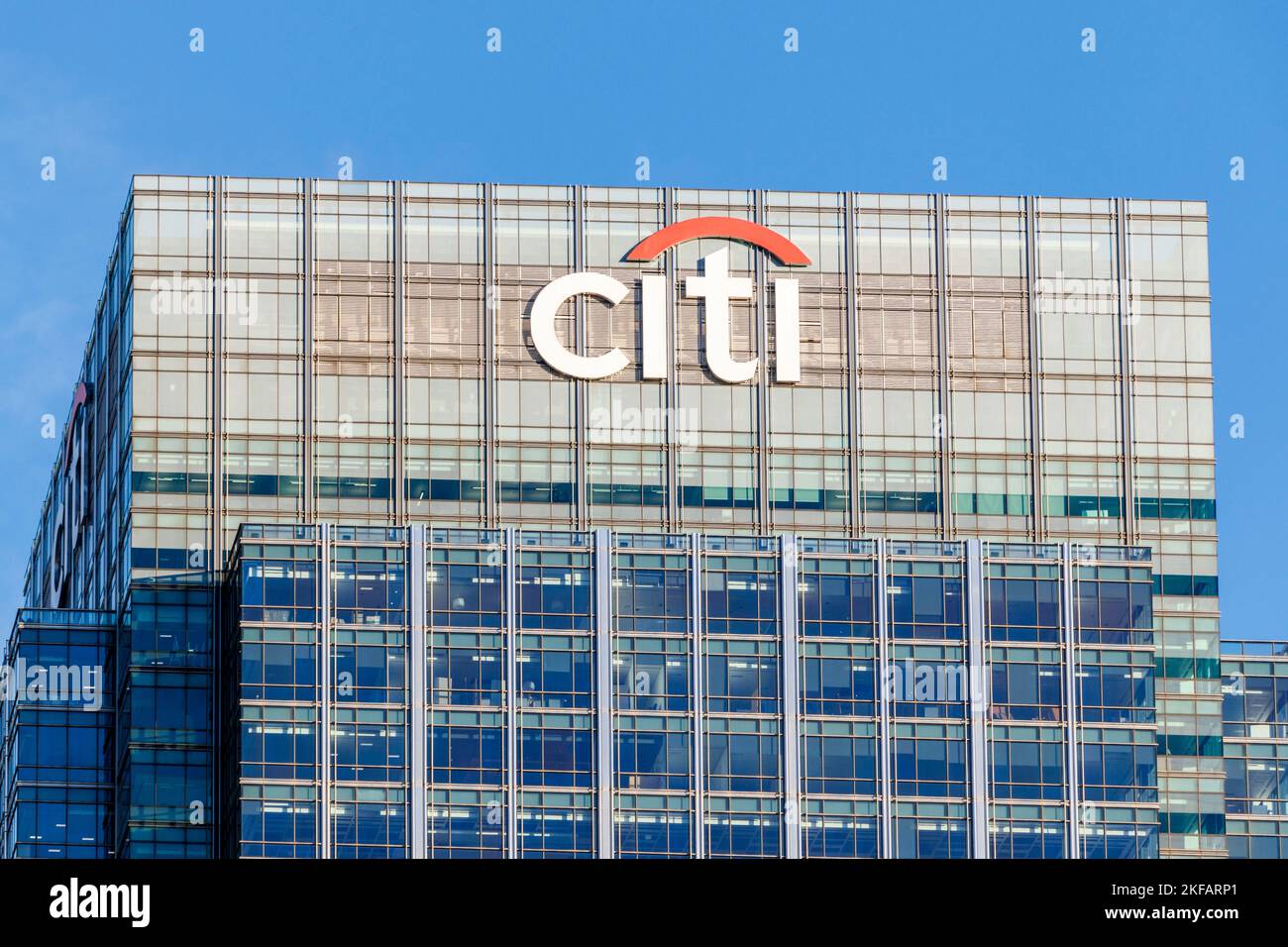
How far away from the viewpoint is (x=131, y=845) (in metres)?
183

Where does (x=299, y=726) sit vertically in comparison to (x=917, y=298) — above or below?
below

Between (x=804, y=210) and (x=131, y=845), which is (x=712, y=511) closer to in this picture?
(x=804, y=210)

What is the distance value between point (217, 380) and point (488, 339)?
656 inches

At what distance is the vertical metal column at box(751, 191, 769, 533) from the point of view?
19500 centimetres

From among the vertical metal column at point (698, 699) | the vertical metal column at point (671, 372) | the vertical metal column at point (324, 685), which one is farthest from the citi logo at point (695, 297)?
the vertical metal column at point (324, 685)

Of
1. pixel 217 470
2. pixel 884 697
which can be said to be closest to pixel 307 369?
pixel 217 470

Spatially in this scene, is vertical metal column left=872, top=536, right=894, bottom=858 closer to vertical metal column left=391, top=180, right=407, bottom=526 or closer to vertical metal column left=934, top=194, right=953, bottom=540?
vertical metal column left=934, top=194, right=953, bottom=540

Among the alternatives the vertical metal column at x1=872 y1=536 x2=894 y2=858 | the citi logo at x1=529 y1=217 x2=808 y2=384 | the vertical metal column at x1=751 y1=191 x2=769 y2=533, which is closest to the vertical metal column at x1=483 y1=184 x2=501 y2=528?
the citi logo at x1=529 y1=217 x2=808 y2=384

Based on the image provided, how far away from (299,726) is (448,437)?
24.2 metres

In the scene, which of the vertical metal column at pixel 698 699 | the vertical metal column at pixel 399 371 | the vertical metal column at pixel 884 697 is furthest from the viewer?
the vertical metal column at pixel 399 371

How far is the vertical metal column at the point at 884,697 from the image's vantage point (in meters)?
181

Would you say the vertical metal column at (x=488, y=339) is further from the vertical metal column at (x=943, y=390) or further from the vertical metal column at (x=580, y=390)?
the vertical metal column at (x=943, y=390)

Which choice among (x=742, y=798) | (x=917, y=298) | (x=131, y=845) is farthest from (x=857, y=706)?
(x=131, y=845)

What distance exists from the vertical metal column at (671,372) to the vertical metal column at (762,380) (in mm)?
4942
